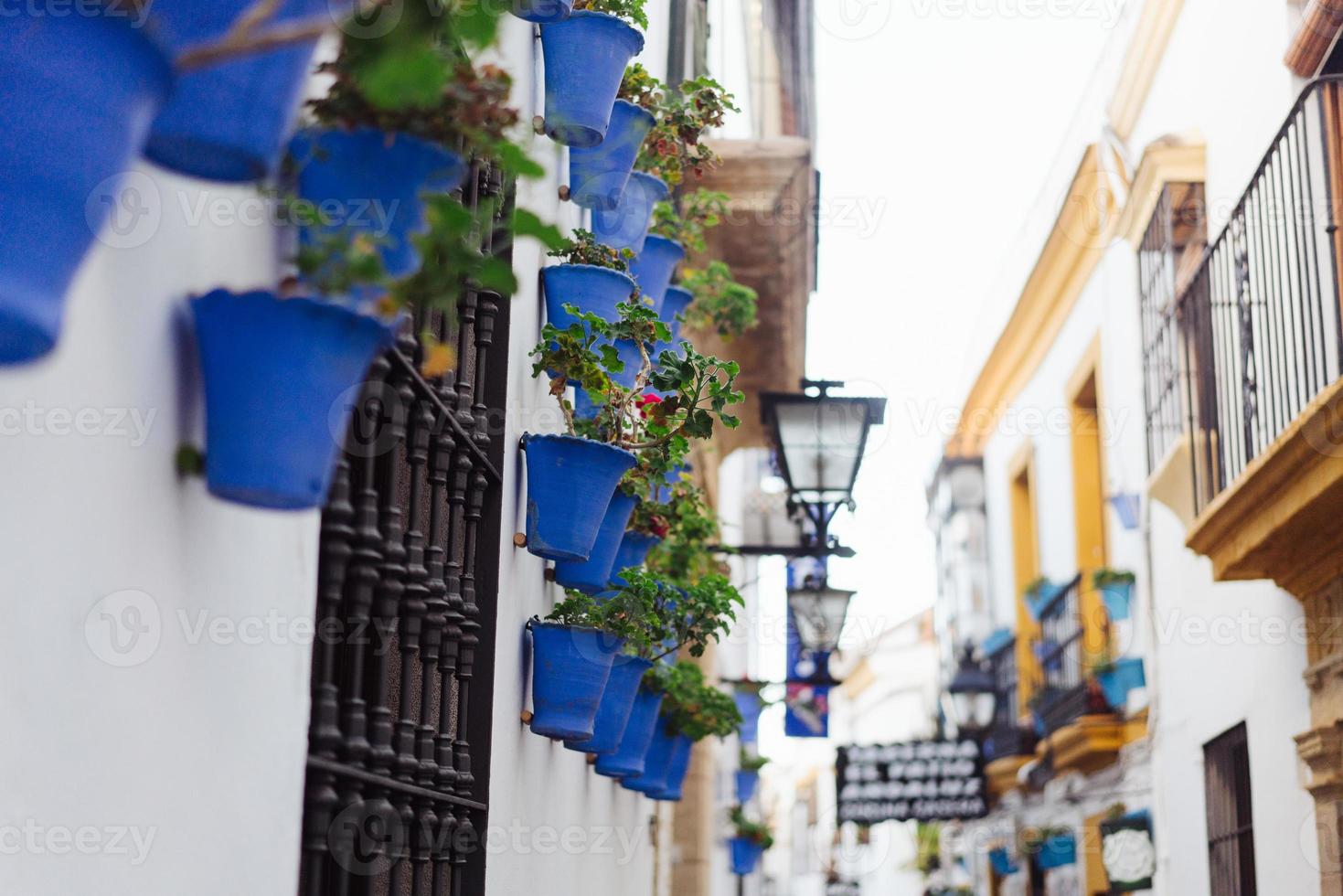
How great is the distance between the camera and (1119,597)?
460 inches

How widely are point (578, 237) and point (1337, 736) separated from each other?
394 cm

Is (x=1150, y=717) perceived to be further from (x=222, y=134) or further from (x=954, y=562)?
(x=222, y=134)

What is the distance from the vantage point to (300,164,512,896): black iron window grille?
281cm

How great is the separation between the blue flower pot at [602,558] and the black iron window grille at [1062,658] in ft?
27.1

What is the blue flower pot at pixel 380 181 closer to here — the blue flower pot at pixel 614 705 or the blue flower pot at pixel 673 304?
the blue flower pot at pixel 614 705

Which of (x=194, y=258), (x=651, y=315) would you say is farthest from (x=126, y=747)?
(x=651, y=315)

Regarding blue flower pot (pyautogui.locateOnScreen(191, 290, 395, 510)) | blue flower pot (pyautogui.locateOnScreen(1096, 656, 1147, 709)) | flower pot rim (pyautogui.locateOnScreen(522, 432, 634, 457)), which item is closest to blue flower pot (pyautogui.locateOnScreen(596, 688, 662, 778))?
flower pot rim (pyautogui.locateOnScreen(522, 432, 634, 457))

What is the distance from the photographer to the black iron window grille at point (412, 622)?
2809 millimetres

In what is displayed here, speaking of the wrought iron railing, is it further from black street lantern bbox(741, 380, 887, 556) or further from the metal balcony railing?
black street lantern bbox(741, 380, 887, 556)

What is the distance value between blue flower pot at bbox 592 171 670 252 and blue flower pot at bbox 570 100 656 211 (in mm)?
435

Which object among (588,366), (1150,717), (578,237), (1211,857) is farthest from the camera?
(1150,717)

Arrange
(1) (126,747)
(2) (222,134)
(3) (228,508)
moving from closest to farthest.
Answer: (2) (222,134) < (1) (126,747) < (3) (228,508)

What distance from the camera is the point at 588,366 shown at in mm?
4094

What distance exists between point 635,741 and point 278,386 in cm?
414
